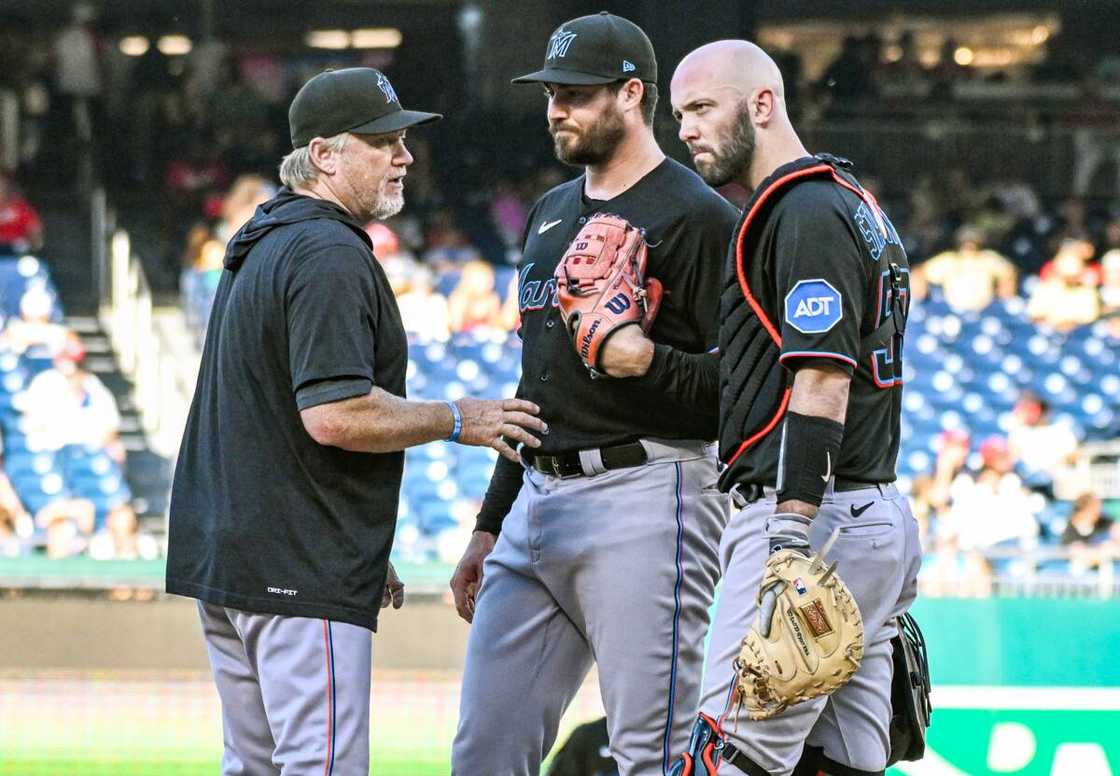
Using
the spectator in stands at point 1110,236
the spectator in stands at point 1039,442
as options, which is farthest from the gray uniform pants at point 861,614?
the spectator in stands at point 1110,236

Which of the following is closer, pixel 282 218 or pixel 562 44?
pixel 282 218

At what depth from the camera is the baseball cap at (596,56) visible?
10.5 feet

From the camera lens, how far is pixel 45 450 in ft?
31.8

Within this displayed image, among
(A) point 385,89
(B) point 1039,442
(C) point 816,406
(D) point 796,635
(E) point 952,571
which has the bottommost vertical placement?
(E) point 952,571

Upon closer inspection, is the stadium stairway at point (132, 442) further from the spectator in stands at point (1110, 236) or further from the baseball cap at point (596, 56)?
the spectator in stands at point (1110, 236)

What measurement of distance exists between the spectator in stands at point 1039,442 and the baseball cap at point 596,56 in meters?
7.62

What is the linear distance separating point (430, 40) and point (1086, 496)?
651 centimetres

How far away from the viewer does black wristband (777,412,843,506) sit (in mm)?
2730

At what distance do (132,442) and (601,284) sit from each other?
760cm

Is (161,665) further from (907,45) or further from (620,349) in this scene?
(907,45)

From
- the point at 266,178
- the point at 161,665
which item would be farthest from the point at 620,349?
the point at 266,178

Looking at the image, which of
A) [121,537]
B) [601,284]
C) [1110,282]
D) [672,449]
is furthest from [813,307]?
[1110,282]

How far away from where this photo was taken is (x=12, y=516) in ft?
29.3

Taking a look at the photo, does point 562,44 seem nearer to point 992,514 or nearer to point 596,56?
point 596,56
